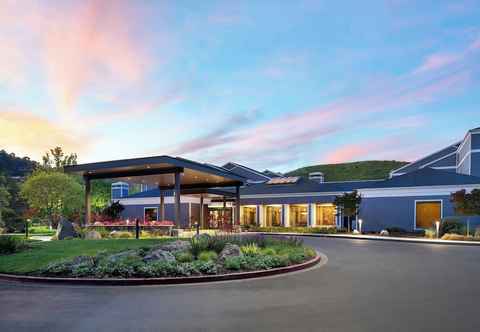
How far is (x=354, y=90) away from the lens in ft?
72.4

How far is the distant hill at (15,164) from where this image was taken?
58903 mm

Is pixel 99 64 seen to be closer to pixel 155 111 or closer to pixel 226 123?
pixel 155 111

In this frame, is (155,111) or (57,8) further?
(155,111)

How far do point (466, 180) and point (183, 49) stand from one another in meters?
23.6

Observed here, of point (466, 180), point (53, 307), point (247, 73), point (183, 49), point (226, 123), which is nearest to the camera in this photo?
point (53, 307)

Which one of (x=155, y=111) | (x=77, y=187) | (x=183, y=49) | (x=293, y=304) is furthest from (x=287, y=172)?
(x=293, y=304)

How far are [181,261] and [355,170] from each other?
94.3 metres

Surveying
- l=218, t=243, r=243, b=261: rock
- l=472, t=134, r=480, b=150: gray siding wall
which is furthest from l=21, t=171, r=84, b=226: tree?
l=472, t=134, r=480, b=150: gray siding wall

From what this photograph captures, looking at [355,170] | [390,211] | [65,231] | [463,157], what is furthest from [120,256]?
[355,170]

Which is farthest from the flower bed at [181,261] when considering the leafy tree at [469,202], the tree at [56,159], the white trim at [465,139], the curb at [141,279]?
the tree at [56,159]

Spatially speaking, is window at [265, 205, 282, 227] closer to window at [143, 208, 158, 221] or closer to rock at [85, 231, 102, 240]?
window at [143, 208, 158, 221]

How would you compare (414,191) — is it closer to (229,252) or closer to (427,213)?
(427,213)

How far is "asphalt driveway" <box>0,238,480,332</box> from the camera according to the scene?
5.38m

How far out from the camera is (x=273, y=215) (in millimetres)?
38969
